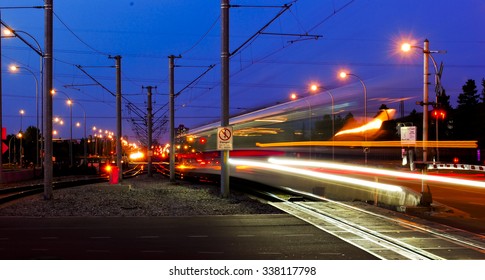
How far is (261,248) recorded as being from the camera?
10320 mm

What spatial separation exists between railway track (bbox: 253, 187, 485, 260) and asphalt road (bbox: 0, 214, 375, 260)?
47cm

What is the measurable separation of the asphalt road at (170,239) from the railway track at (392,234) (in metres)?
0.47

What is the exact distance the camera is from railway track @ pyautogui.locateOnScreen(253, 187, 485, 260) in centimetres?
991

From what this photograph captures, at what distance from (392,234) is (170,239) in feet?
15.7

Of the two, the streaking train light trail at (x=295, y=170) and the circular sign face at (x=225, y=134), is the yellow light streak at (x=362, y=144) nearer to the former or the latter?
the streaking train light trail at (x=295, y=170)

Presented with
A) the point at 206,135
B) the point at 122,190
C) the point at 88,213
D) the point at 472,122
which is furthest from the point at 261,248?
the point at 472,122

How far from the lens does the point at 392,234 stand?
1217cm

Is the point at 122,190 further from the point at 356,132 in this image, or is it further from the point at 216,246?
the point at 356,132

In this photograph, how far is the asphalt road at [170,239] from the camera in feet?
31.6

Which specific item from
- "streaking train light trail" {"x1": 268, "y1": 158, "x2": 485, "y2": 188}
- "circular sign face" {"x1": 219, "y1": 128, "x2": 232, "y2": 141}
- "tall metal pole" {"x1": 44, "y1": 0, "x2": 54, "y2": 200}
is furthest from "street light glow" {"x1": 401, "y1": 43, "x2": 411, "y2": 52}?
"tall metal pole" {"x1": 44, "y1": 0, "x2": 54, "y2": 200}

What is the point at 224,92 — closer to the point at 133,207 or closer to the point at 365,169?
the point at 133,207

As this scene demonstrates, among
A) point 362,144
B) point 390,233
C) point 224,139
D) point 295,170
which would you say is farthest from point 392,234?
point 362,144

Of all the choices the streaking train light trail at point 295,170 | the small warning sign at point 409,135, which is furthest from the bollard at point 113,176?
the small warning sign at point 409,135

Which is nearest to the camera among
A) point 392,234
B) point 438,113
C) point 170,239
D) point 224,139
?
point 170,239
